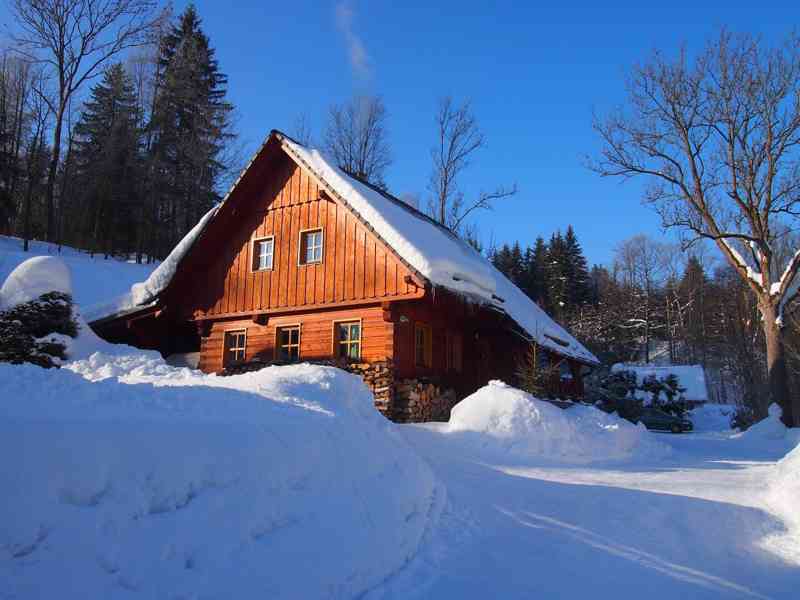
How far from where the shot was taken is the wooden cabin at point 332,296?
1446 cm

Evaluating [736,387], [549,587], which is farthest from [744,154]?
[736,387]

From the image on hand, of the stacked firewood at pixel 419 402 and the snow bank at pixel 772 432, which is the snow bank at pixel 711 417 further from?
the stacked firewood at pixel 419 402

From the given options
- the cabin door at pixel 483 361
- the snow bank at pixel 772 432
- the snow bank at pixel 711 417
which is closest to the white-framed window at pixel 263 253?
the cabin door at pixel 483 361

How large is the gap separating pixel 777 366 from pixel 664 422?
10.3 m

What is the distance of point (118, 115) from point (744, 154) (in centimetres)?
3316

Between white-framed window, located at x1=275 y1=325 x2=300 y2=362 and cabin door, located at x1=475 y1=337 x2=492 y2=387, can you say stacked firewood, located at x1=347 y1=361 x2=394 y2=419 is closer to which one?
white-framed window, located at x1=275 y1=325 x2=300 y2=362

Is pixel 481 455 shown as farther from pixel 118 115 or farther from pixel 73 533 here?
pixel 118 115

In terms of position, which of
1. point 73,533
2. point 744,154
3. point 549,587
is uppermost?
point 744,154

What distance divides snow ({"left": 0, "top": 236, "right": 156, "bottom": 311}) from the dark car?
23558 millimetres

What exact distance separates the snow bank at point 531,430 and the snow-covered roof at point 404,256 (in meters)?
2.99

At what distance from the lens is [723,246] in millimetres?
20969

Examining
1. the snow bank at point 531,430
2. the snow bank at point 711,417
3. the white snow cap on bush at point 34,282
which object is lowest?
the snow bank at point 711,417

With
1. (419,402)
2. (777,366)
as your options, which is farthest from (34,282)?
(777,366)

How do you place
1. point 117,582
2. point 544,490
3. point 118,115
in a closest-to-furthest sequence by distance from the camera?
point 117,582 < point 544,490 < point 118,115
